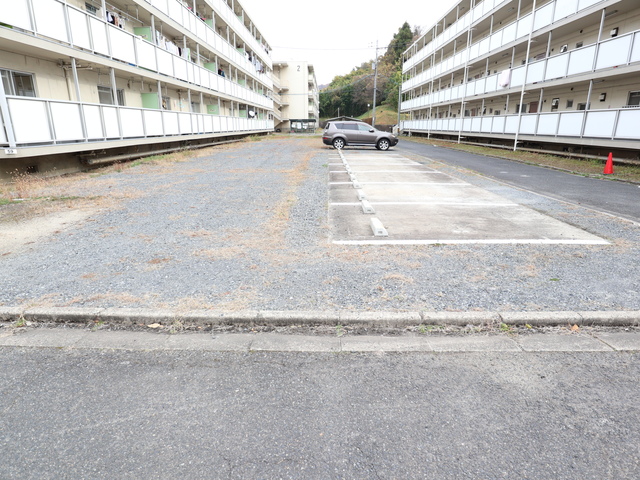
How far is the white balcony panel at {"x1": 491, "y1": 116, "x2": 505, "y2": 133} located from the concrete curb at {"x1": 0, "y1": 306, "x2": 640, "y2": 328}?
2108 cm

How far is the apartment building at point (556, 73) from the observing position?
14016mm

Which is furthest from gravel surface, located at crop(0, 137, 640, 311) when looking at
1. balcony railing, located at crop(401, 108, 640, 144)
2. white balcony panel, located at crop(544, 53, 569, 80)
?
white balcony panel, located at crop(544, 53, 569, 80)

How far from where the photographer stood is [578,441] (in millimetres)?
2092

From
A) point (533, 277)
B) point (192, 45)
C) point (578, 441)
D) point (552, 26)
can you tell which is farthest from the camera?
point (192, 45)

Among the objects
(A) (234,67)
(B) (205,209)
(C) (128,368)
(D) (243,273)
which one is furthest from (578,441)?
(A) (234,67)

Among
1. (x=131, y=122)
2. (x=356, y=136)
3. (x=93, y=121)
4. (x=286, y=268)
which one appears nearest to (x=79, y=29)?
(x=93, y=121)

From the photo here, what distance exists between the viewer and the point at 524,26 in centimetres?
2005

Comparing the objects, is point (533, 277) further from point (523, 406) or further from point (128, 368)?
point (128, 368)

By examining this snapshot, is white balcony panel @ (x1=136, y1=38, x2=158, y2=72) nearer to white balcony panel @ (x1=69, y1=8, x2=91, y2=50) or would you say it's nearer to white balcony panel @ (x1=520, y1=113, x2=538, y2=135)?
white balcony panel @ (x1=69, y1=8, x2=91, y2=50)

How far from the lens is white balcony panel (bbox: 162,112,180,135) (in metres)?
16.5

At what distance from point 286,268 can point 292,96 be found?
64889mm

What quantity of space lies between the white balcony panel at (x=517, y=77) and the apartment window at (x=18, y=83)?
2140cm

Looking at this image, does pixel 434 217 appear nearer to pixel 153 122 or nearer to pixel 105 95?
pixel 153 122

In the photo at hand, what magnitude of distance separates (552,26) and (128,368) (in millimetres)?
22289
